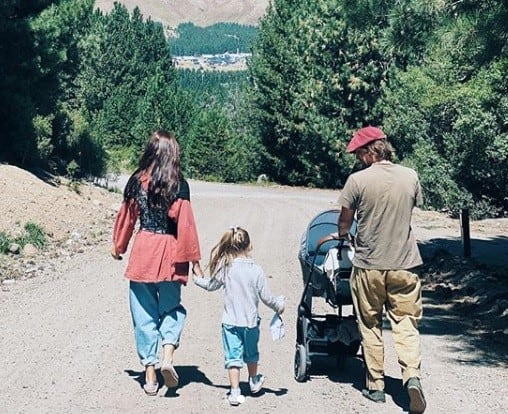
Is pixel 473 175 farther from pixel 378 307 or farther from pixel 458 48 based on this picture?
pixel 378 307

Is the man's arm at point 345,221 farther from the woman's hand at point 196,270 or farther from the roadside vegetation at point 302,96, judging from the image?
the roadside vegetation at point 302,96

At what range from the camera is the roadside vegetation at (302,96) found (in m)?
11.8

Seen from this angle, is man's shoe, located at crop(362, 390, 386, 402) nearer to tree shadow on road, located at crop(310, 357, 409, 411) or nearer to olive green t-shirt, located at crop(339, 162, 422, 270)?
tree shadow on road, located at crop(310, 357, 409, 411)

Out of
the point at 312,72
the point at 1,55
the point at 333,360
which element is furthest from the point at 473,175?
the point at 333,360

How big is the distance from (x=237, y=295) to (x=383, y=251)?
1.19 metres

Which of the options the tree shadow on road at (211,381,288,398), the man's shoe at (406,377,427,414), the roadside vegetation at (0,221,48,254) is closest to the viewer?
the man's shoe at (406,377,427,414)

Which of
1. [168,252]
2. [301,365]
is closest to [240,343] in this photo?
[301,365]

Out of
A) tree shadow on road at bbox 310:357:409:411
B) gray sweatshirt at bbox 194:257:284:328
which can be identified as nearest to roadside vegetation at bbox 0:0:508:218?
tree shadow on road at bbox 310:357:409:411

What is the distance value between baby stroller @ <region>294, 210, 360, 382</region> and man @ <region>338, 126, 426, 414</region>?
42 centimetres

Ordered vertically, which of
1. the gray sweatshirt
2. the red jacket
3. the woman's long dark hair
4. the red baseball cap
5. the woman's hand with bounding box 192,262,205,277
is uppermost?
the red baseball cap

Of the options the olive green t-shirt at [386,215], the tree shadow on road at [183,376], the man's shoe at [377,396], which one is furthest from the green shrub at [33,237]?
the olive green t-shirt at [386,215]

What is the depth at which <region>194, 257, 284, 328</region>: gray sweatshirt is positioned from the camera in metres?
7.25

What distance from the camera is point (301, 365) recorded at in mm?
7891

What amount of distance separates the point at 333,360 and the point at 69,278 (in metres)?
6.97
